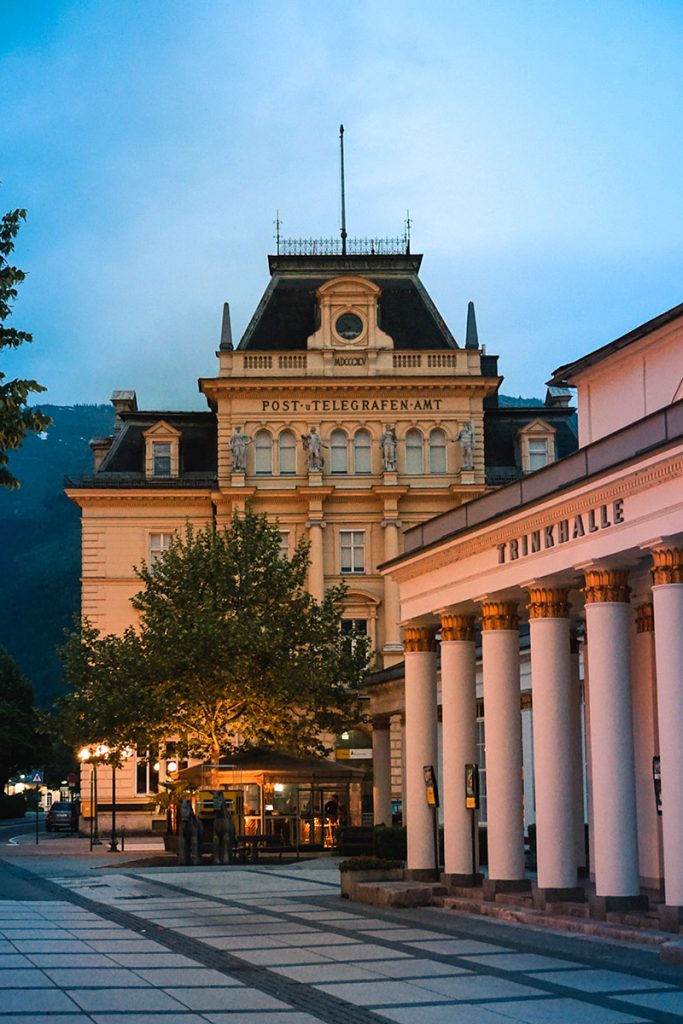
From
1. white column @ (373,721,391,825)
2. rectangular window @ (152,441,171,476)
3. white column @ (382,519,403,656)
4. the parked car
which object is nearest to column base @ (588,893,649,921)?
white column @ (373,721,391,825)

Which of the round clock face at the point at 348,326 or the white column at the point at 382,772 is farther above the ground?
the round clock face at the point at 348,326

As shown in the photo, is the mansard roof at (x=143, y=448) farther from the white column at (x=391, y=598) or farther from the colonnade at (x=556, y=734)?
the colonnade at (x=556, y=734)

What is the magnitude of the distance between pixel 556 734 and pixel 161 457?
47706mm

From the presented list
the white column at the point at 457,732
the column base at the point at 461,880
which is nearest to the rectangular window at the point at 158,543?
the white column at the point at 457,732

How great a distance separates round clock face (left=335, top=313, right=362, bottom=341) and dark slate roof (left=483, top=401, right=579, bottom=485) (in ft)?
28.2

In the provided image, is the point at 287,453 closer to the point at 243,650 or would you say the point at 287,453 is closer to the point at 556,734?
the point at 243,650

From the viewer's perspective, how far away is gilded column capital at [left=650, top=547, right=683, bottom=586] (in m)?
21.6

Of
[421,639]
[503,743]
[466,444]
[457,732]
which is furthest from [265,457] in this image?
[503,743]

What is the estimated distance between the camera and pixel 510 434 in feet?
243

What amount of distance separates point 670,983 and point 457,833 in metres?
12.8

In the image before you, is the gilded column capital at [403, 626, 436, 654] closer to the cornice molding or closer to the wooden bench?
the cornice molding

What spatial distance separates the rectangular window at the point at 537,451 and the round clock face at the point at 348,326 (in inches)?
403

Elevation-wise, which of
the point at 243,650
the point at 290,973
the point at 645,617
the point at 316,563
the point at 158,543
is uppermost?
the point at 158,543

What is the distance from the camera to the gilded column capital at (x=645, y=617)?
2608 centimetres
